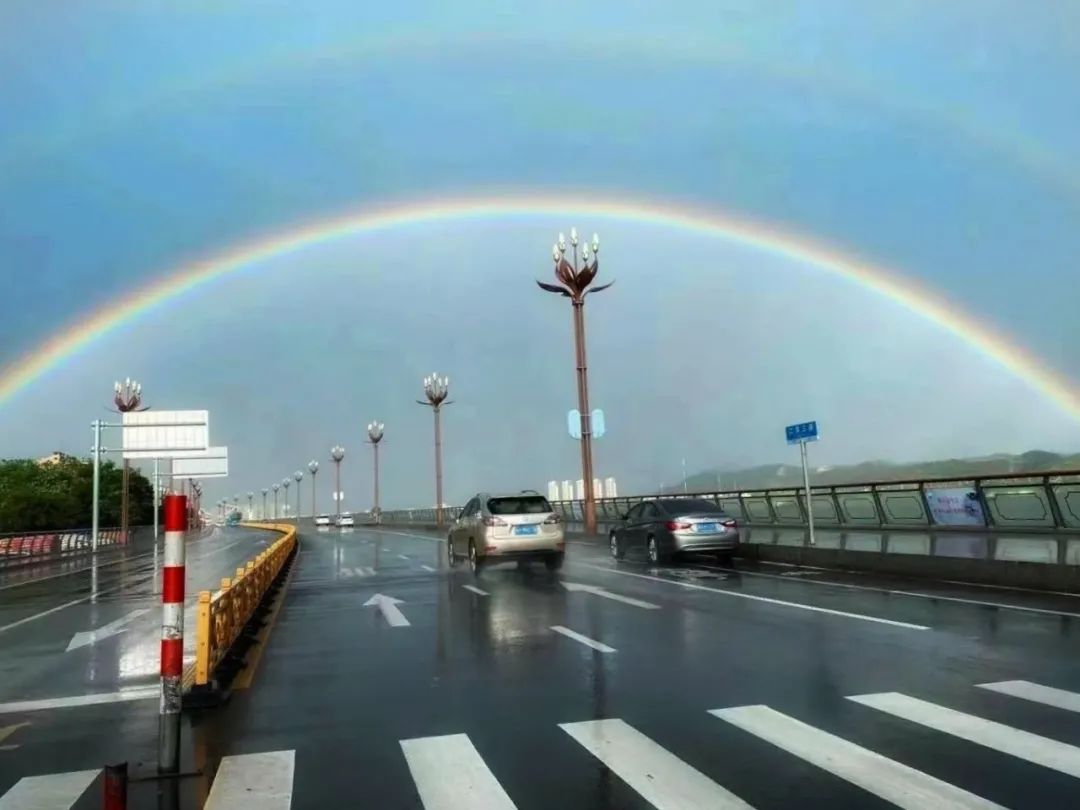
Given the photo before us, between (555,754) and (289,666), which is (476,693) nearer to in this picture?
(555,754)

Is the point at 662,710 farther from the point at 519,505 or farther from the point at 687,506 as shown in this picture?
the point at 687,506

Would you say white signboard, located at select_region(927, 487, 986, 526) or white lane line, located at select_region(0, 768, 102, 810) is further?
white signboard, located at select_region(927, 487, 986, 526)

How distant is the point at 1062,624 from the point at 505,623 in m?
6.68

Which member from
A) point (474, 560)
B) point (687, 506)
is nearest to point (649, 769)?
point (474, 560)

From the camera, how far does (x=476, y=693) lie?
297 inches

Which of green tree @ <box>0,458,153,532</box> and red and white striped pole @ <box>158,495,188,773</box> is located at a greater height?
green tree @ <box>0,458,153,532</box>

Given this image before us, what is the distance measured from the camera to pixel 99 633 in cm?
1274

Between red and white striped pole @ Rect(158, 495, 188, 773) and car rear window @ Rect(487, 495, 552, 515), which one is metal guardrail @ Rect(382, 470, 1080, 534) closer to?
car rear window @ Rect(487, 495, 552, 515)

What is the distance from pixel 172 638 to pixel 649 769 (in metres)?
3.08

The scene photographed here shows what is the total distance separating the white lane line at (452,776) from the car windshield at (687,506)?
15.1 metres

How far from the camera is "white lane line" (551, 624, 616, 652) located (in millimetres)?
9523

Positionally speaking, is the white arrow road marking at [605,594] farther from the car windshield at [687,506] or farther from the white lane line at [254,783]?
the white lane line at [254,783]

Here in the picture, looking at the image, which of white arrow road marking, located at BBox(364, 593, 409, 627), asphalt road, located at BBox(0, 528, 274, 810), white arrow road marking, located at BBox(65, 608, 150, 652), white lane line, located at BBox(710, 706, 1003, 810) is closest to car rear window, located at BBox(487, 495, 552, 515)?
white arrow road marking, located at BBox(364, 593, 409, 627)

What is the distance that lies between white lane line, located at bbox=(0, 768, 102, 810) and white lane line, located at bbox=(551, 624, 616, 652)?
17.2 ft
